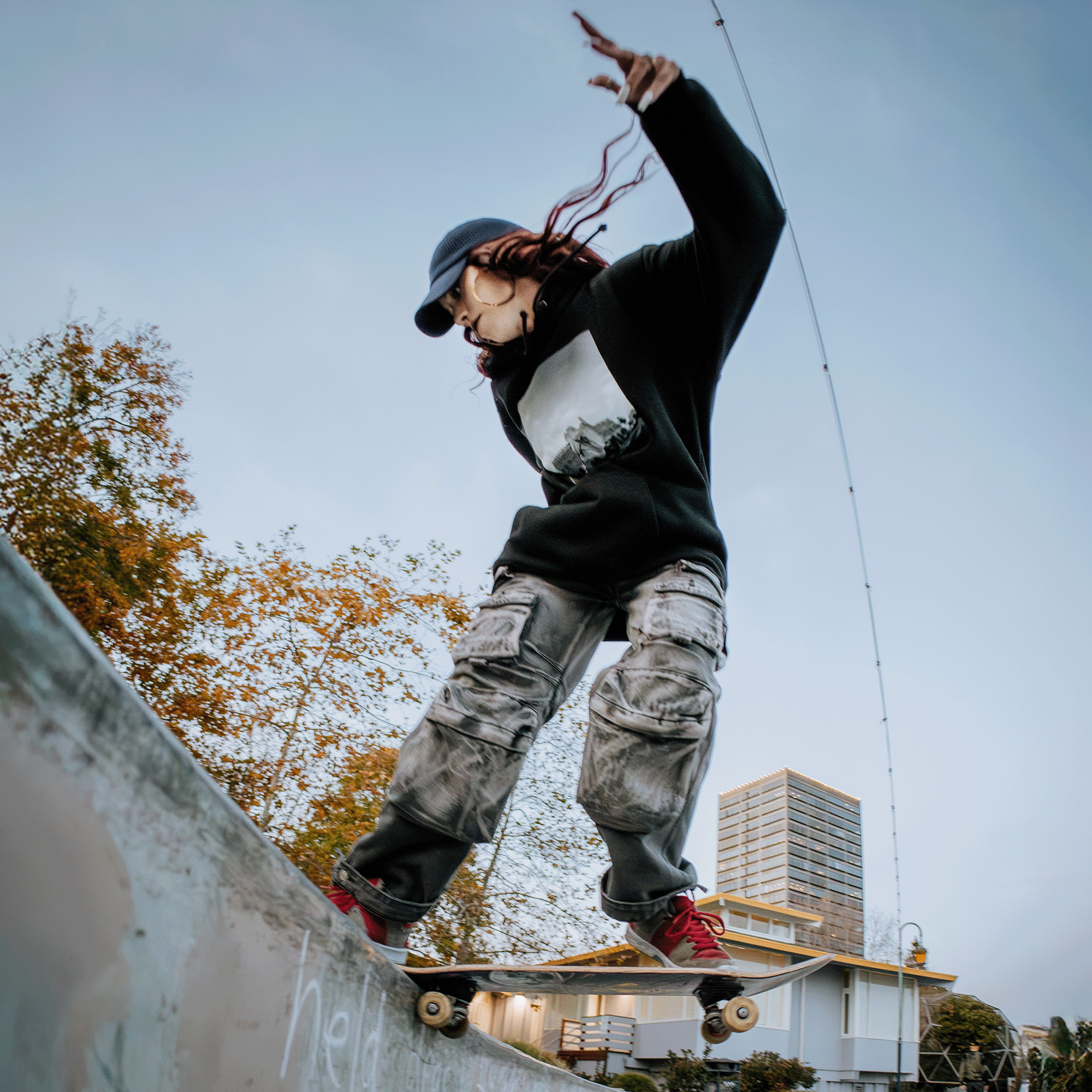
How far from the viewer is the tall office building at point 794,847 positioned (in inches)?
2376

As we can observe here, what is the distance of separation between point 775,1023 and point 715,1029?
28.2 metres

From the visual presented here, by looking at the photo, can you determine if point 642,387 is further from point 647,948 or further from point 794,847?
point 794,847

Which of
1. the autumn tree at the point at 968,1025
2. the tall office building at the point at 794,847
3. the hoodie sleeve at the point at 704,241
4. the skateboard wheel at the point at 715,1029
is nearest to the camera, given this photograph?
the skateboard wheel at the point at 715,1029

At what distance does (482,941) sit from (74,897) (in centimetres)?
1554

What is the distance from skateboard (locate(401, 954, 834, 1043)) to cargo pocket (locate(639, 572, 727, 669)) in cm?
76

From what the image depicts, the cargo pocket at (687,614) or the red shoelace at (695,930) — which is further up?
the cargo pocket at (687,614)

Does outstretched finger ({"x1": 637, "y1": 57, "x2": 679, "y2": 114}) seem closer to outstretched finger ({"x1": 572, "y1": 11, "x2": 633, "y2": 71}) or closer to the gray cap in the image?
outstretched finger ({"x1": 572, "y1": 11, "x2": 633, "y2": 71})

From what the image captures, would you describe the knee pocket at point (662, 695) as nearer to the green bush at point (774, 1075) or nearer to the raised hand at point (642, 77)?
the raised hand at point (642, 77)

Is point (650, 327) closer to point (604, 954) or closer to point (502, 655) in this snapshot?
point (502, 655)

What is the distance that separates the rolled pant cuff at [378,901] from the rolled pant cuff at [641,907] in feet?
1.56

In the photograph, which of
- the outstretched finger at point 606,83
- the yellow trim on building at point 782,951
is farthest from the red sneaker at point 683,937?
the yellow trim on building at point 782,951

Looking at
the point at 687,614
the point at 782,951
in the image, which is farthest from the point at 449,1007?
the point at 782,951

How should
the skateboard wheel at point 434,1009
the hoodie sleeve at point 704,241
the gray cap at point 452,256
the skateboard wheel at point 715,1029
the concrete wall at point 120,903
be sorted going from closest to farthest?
the concrete wall at point 120,903 < the skateboard wheel at point 434,1009 < the skateboard wheel at point 715,1029 < the hoodie sleeve at point 704,241 < the gray cap at point 452,256

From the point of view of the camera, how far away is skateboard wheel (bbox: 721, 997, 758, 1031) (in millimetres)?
1739
